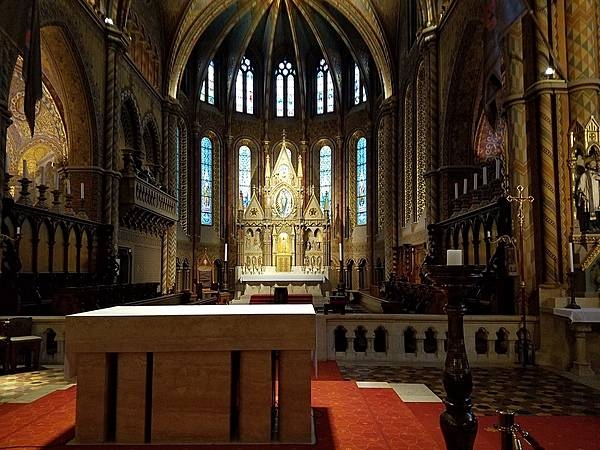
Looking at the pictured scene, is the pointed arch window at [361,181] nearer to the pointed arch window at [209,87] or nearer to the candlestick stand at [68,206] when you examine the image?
the pointed arch window at [209,87]

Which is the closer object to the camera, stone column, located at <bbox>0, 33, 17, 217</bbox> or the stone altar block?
the stone altar block

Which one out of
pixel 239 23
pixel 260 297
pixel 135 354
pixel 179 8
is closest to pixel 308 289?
pixel 260 297

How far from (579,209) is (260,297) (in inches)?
424

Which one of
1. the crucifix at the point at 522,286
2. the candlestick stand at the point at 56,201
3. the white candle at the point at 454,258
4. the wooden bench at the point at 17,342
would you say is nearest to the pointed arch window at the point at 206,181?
the candlestick stand at the point at 56,201

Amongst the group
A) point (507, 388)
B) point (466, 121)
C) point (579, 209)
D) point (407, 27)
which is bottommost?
point (507, 388)

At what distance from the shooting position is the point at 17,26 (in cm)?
963

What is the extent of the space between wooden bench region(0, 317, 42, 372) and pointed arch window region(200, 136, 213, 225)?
19.5 metres

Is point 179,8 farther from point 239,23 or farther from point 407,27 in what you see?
point 407,27

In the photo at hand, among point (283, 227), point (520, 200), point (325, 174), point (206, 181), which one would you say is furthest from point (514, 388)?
point (325, 174)

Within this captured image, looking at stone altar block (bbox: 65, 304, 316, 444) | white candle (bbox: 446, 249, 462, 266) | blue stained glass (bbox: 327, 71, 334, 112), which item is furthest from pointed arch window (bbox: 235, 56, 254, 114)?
white candle (bbox: 446, 249, 462, 266)

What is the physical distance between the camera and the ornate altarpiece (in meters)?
24.8

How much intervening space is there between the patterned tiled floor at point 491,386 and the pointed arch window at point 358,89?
21.0m

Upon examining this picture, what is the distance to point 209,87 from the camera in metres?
27.4

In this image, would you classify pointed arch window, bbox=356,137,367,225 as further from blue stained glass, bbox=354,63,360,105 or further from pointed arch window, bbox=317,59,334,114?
pointed arch window, bbox=317,59,334,114
